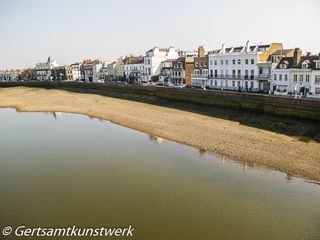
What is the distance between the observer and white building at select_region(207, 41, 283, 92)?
4938cm

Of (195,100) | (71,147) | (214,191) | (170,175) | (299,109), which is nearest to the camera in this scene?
(214,191)

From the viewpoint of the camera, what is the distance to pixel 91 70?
113m

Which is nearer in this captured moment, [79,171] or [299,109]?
[79,171]

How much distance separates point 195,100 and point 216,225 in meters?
32.2

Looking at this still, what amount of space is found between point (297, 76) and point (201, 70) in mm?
21795

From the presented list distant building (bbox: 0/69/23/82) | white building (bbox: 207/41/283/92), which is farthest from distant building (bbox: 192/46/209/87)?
distant building (bbox: 0/69/23/82)

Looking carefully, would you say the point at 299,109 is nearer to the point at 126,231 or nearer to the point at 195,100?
the point at 195,100

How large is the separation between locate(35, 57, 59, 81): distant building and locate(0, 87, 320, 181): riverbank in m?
94.3

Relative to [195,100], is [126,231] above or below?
below

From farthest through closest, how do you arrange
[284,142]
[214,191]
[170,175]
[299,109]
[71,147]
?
[299,109], [71,147], [284,142], [170,175], [214,191]

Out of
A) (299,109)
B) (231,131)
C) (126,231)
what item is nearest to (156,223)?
(126,231)

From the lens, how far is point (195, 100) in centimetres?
4609

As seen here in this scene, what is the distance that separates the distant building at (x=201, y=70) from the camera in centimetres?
5989

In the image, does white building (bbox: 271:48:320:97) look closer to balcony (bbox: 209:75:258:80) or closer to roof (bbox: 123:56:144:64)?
balcony (bbox: 209:75:258:80)
